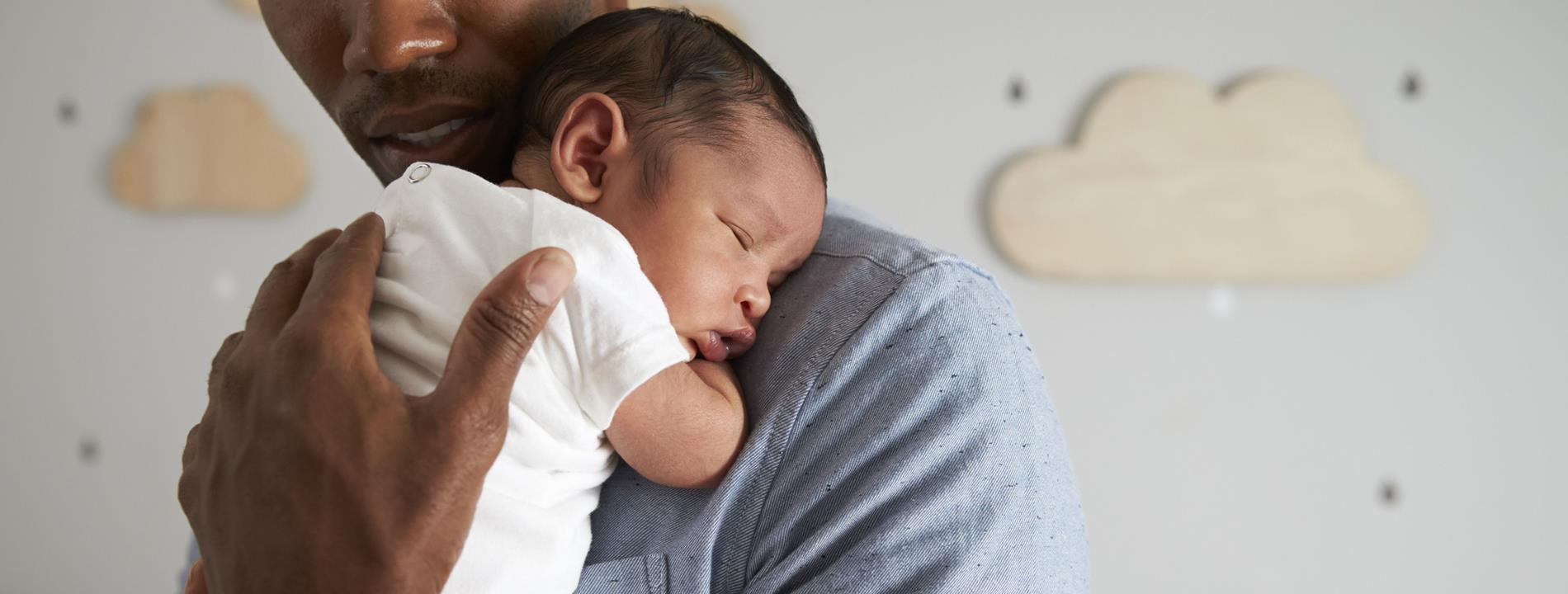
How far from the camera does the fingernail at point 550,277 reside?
526mm

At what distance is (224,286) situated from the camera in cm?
186

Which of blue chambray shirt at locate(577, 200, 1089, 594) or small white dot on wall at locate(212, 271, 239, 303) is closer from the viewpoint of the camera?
blue chambray shirt at locate(577, 200, 1089, 594)

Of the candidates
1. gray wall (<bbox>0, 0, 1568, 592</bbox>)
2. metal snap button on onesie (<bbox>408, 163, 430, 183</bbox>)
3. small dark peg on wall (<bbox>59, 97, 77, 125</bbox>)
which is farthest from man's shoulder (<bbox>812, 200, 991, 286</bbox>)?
small dark peg on wall (<bbox>59, 97, 77, 125</bbox>)

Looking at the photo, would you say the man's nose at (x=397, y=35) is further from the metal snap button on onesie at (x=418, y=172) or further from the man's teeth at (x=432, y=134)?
the metal snap button on onesie at (x=418, y=172)

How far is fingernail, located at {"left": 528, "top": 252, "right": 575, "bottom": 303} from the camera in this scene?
53 cm

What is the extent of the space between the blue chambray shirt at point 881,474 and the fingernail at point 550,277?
0.14 m

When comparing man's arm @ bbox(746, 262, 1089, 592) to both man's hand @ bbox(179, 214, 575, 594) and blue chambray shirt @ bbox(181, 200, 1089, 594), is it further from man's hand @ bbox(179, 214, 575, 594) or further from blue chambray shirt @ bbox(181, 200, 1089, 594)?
man's hand @ bbox(179, 214, 575, 594)

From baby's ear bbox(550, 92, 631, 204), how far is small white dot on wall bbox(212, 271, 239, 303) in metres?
1.37

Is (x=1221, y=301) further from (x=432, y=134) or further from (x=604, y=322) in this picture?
(x=604, y=322)

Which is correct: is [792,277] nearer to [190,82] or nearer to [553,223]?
[553,223]

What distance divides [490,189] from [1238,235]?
1.66 metres

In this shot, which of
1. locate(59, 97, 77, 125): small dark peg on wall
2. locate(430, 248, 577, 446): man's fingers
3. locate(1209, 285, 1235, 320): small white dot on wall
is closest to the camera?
locate(430, 248, 577, 446): man's fingers

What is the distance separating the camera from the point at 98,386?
73.9 inches

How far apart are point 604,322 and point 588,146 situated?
182 millimetres
